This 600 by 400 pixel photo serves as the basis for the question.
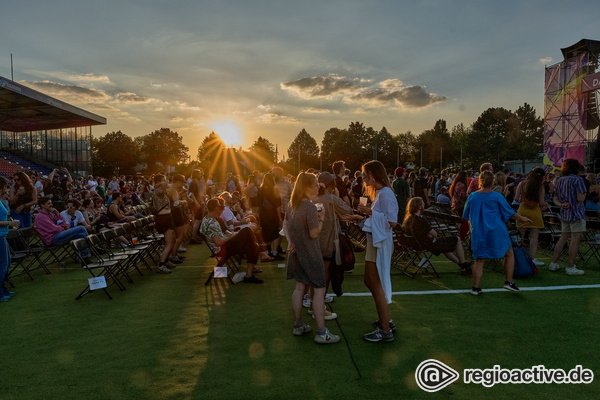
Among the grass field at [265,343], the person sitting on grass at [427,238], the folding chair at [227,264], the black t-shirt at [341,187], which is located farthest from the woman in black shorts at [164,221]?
the person sitting on grass at [427,238]

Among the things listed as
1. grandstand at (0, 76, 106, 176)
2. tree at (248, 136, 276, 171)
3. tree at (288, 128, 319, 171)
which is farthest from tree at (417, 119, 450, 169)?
grandstand at (0, 76, 106, 176)

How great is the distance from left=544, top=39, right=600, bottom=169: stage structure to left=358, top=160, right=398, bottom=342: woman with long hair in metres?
32.0

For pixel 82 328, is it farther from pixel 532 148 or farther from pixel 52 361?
pixel 532 148

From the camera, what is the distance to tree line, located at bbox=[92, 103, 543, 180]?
74.4 m

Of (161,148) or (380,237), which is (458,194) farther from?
(161,148)

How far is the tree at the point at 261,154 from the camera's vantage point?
3059 inches

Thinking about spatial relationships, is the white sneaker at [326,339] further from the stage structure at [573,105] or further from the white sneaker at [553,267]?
the stage structure at [573,105]

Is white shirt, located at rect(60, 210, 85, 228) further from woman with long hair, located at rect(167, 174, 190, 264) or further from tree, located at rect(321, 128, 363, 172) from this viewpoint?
tree, located at rect(321, 128, 363, 172)

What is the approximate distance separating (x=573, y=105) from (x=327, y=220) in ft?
113

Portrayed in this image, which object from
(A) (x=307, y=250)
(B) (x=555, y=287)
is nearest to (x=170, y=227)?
(A) (x=307, y=250)

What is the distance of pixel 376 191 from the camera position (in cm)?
471

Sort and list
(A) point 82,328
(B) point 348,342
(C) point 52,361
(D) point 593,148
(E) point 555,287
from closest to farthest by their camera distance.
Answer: (C) point 52,361, (B) point 348,342, (A) point 82,328, (E) point 555,287, (D) point 593,148

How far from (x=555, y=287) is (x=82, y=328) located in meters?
6.74

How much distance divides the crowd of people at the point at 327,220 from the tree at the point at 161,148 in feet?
300
